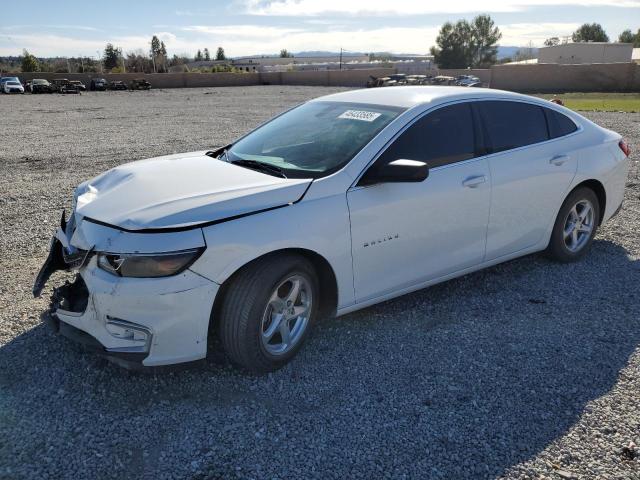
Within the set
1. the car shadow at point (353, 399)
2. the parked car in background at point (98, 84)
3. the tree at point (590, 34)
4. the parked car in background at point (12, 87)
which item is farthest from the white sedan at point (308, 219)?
the tree at point (590, 34)

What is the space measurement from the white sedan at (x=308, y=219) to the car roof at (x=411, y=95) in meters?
0.02

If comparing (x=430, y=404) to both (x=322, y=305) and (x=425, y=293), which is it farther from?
(x=425, y=293)

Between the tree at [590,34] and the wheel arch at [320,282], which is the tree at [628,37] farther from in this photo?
the wheel arch at [320,282]

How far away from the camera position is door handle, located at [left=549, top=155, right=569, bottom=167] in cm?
493

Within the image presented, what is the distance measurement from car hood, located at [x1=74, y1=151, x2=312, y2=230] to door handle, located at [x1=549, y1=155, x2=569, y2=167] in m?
2.52

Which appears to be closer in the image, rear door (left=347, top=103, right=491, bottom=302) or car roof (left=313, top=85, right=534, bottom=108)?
rear door (left=347, top=103, right=491, bottom=302)

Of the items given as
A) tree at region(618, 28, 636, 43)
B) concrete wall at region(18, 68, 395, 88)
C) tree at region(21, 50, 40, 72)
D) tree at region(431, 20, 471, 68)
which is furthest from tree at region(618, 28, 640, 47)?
tree at region(21, 50, 40, 72)

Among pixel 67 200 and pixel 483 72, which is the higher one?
pixel 483 72

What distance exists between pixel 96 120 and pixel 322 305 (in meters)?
20.2

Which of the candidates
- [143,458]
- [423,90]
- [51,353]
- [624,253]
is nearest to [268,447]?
[143,458]

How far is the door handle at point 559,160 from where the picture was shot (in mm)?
4926

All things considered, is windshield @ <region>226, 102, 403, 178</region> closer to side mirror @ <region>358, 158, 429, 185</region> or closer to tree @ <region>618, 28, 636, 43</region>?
side mirror @ <region>358, 158, 429, 185</region>

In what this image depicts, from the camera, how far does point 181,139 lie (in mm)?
14852

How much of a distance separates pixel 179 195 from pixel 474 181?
224 cm
